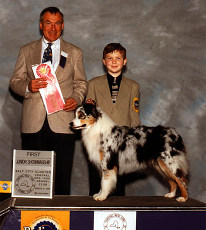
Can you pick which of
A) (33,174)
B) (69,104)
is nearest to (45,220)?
(33,174)

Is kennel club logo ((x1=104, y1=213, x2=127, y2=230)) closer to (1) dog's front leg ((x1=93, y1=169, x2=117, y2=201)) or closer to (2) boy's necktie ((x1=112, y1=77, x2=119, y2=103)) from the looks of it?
(1) dog's front leg ((x1=93, y1=169, x2=117, y2=201))

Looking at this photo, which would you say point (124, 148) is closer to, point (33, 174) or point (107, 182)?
point (107, 182)

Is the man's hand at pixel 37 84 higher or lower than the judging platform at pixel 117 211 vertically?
higher

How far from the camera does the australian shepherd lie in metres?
3.55

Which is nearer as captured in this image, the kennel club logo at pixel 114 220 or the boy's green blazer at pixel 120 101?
the kennel club logo at pixel 114 220

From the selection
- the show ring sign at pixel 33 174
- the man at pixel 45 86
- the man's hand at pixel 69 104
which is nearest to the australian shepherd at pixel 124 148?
the man's hand at pixel 69 104

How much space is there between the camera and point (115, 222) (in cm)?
319

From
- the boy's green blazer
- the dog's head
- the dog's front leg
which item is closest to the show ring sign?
the dog's head

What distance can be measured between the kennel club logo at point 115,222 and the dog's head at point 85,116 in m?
0.99

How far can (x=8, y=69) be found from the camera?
5.15 m

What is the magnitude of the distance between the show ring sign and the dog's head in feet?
1.36

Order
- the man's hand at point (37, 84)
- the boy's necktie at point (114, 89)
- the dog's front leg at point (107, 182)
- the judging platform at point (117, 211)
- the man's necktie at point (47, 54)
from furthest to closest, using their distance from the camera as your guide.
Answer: the boy's necktie at point (114, 89), the man's necktie at point (47, 54), the man's hand at point (37, 84), the dog's front leg at point (107, 182), the judging platform at point (117, 211)

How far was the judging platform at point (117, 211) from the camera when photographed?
3.14 metres

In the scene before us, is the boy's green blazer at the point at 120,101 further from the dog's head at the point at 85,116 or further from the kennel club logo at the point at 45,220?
the kennel club logo at the point at 45,220
